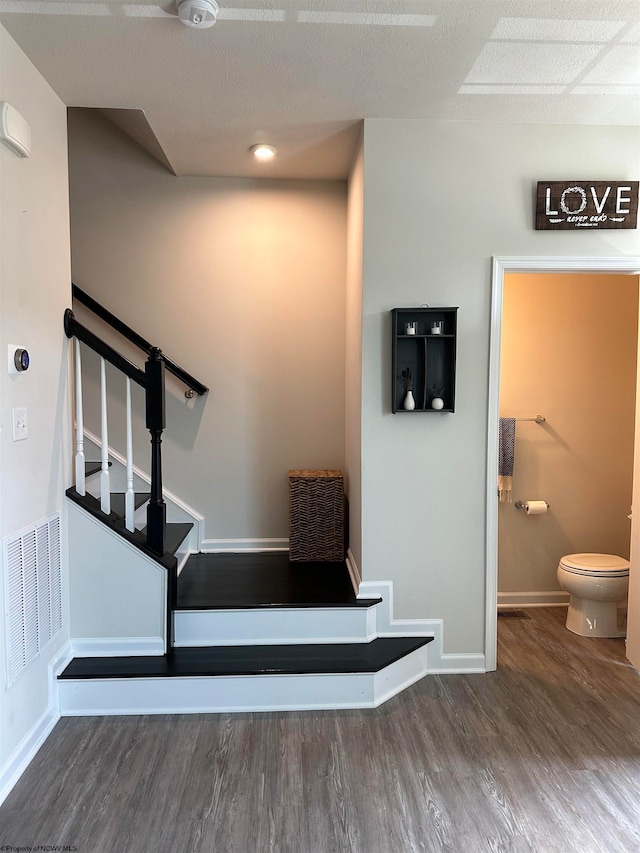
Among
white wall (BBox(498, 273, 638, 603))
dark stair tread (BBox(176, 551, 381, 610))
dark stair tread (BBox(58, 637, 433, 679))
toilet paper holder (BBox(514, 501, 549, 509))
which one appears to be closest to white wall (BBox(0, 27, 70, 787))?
dark stair tread (BBox(58, 637, 433, 679))

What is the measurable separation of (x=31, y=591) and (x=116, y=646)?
1.88ft

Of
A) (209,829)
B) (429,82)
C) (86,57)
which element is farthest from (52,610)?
(429,82)

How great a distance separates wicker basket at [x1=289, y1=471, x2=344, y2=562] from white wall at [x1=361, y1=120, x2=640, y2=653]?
0.54 metres

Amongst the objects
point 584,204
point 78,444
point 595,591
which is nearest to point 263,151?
point 584,204

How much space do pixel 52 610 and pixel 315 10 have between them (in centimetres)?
255

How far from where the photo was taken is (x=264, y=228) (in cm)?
350

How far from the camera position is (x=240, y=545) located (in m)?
3.62

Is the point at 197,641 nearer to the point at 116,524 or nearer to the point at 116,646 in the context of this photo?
the point at 116,646

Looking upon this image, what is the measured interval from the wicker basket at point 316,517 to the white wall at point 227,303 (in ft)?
1.00

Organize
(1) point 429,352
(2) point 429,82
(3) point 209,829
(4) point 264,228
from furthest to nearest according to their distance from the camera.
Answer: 1. (4) point 264,228
2. (1) point 429,352
3. (2) point 429,82
4. (3) point 209,829

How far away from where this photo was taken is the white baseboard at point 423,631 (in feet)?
9.15

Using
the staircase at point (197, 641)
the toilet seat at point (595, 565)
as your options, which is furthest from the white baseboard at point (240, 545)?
the toilet seat at point (595, 565)

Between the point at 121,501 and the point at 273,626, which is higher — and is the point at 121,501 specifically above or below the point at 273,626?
above

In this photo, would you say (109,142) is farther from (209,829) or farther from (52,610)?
(209,829)
